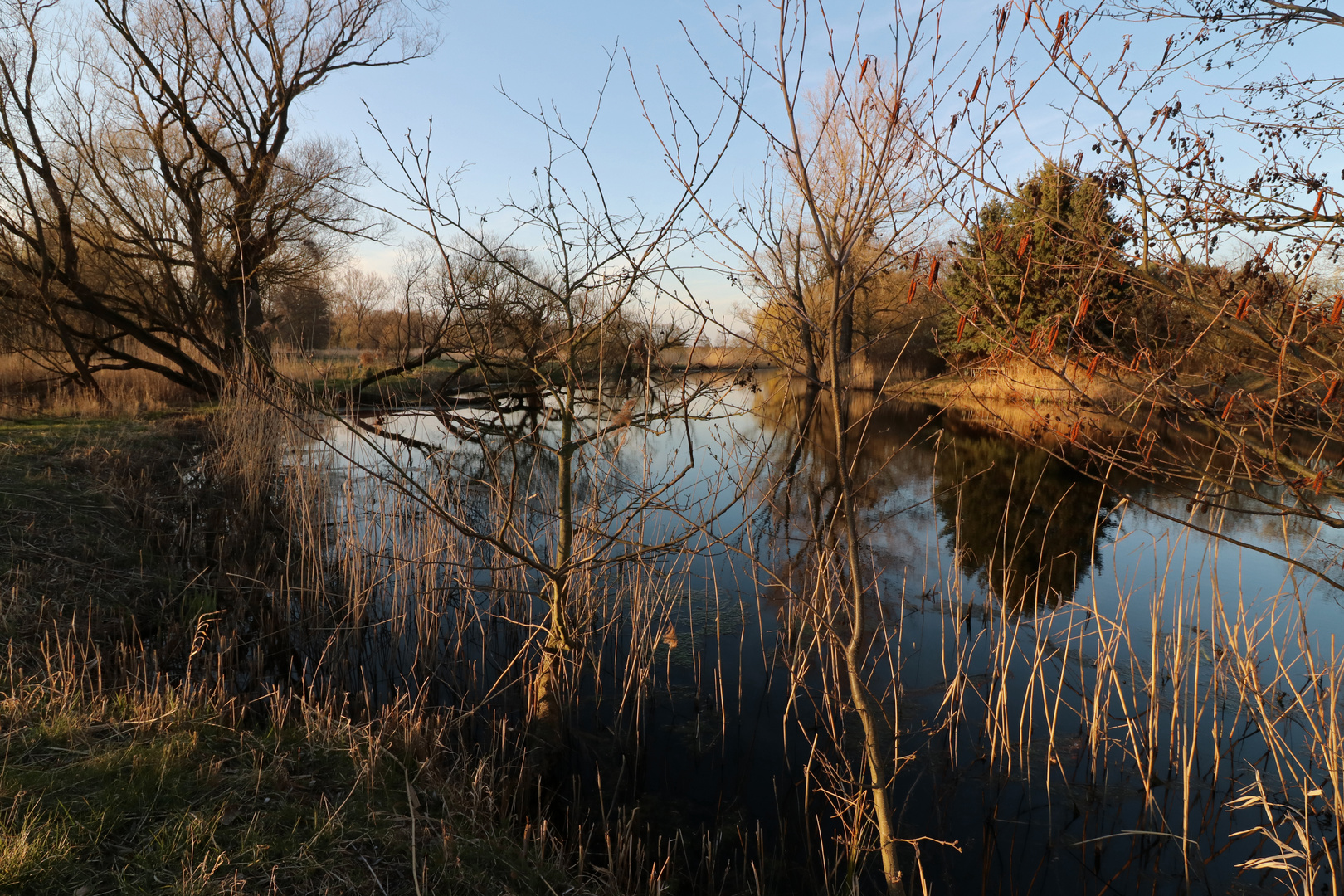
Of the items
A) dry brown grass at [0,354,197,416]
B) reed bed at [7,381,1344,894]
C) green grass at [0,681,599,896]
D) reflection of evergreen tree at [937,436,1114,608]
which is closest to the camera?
green grass at [0,681,599,896]

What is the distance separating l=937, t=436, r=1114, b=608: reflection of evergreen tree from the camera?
5.27 m

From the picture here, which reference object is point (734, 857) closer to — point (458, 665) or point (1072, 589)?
point (458, 665)

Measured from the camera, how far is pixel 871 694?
2.00m

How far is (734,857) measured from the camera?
2.60 meters

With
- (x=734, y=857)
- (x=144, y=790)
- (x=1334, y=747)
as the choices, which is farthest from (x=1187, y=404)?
(x=144, y=790)

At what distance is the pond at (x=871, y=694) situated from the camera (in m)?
2.51

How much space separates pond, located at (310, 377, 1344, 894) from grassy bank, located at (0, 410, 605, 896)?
436 mm

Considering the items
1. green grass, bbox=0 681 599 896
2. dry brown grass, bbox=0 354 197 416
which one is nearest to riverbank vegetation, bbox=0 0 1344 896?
green grass, bbox=0 681 599 896

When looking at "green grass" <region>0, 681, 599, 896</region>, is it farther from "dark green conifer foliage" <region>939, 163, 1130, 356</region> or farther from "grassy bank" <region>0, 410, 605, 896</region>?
"dark green conifer foliage" <region>939, 163, 1130, 356</region>

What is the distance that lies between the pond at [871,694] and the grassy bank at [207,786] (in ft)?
1.43

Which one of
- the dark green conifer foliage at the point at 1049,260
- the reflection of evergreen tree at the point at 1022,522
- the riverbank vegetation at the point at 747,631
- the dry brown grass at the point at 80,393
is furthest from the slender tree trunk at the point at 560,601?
the dry brown grass at the point at 80,393

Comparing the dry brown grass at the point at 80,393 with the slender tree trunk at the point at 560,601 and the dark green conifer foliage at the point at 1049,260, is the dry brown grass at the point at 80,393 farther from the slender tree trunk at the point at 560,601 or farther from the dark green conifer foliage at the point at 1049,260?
the dark green conifer foliage at the point at 1049,260

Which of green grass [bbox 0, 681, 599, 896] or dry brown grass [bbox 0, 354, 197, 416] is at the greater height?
dry brown grass [bbox 0, 354, 197, 416]

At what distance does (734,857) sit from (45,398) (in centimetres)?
1100
